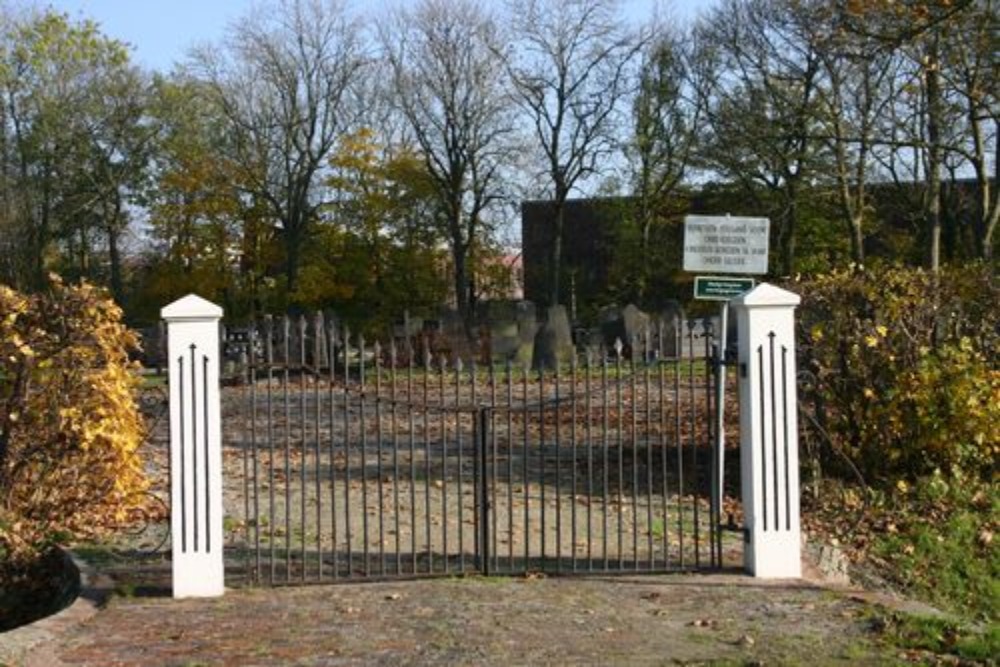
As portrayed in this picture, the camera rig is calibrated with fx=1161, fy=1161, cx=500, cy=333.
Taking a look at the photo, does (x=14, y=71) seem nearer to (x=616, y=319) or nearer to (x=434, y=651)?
(x=616, y=319)

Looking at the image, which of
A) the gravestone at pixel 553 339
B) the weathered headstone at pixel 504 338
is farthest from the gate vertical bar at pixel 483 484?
the weathered headstone at pixel 504 338

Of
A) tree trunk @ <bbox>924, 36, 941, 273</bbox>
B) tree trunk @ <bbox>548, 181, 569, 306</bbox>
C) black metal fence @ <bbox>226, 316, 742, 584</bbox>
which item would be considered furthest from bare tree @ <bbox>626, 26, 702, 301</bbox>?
black metal fence @ <bbox>226, 316, 742, 584</bbox>

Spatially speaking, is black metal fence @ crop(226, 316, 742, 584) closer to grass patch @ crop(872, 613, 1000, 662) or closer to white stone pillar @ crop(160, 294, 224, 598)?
white stone pillar @ crop(160, 294, 224, 598)

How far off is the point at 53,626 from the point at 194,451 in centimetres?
135

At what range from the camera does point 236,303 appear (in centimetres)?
4684

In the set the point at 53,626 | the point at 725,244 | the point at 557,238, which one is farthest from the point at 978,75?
the point at 557,238

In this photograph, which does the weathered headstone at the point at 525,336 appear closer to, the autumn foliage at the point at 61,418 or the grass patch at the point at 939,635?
the autumn foliage at the point at 61,418

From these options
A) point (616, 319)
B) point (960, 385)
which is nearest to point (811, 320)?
point (960, 385)

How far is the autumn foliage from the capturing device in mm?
8438

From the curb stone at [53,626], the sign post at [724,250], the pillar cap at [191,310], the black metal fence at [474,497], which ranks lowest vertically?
the curb stone at [53,626]

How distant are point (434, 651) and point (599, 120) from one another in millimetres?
41669

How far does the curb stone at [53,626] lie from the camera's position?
601 cm

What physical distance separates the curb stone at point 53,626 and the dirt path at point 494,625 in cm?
9

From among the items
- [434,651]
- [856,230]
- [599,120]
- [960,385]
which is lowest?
[434,651]
